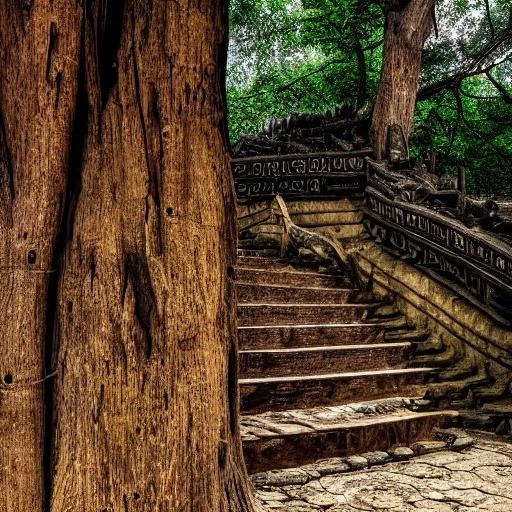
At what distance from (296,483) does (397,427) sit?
4.25 ft

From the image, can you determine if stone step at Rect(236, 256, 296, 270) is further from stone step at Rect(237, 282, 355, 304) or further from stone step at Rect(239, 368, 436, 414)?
stone step at Rect(239, 368, 436, 414)

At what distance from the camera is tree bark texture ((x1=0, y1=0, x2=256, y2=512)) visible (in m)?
2.49

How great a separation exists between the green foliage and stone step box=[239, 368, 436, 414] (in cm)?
1091

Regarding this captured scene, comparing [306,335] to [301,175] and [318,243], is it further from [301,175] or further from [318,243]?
[301,175]

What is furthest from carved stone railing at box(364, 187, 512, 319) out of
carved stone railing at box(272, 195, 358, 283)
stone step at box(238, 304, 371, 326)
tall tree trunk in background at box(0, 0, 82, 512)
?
tall tree trunk in background at box(0, 0, 82, 512)

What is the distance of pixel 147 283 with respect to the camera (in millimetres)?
2598

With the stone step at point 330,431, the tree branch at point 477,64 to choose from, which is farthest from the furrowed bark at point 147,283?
the tree branch at point 477,64

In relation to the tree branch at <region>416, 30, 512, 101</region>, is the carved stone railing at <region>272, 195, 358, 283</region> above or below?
below

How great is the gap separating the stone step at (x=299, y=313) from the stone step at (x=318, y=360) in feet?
2.85

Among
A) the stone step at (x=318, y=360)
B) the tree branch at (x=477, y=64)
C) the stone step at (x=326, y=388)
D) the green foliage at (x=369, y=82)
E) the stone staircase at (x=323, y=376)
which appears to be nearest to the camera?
the stone staircase at (x=323, y=376)

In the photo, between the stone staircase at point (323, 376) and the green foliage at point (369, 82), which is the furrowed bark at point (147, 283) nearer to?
the stone staircase at point (323, 376)

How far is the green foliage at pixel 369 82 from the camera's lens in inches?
624

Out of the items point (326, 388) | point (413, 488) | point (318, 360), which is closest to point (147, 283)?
point (413, 488)

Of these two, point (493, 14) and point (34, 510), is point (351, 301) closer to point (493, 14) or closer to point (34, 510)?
point (34, 510)
